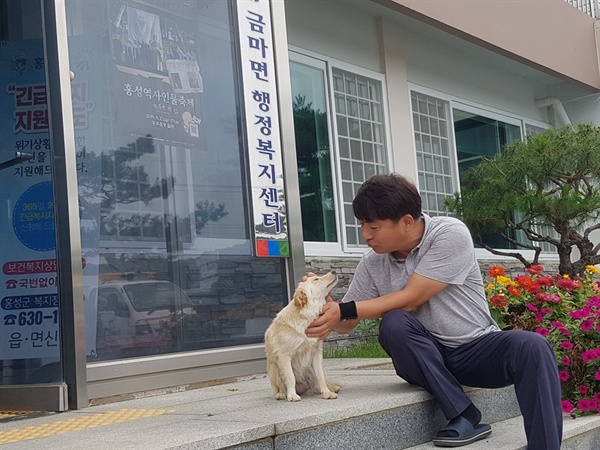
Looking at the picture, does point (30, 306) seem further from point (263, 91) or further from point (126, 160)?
point (263, 91)

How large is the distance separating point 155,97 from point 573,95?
28.0 feet

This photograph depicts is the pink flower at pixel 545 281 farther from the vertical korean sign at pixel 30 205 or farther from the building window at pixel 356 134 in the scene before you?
the vertical korean sign at pixel 30 205

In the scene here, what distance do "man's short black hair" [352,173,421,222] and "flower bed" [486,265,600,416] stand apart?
4.74 ft

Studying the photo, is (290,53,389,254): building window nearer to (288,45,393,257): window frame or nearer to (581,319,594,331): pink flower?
(288,45,393,257): window frame

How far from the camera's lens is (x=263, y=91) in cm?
502

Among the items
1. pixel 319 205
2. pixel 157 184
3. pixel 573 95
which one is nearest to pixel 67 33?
pixel 157 184

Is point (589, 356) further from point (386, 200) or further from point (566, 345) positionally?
point (386, 200)

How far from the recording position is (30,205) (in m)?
4.09

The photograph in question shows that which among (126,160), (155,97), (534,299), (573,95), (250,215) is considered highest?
(573,95)

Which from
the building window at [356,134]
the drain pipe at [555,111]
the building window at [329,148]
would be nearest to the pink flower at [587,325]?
the building window at [329,148]

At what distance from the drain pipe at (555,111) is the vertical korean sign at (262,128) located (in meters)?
7.13

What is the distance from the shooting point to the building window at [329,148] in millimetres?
7207

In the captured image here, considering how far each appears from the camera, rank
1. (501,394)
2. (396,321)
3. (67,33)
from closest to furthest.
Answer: (396,321)
(501,394)
(67,33)

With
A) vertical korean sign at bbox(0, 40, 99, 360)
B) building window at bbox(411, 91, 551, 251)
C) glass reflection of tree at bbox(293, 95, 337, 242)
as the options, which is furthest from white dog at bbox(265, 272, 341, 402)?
building window at bbox(411, 91, 551, 251)
